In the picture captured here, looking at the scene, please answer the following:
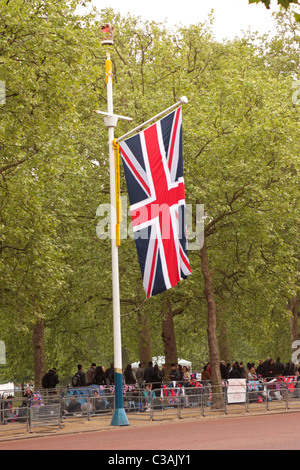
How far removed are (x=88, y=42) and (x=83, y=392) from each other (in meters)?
11.4

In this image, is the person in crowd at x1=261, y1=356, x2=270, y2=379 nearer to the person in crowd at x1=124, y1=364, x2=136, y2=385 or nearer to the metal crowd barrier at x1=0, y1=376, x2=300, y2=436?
the metal crowd barrier at x1=0, y1=376, x2=300, y2=436

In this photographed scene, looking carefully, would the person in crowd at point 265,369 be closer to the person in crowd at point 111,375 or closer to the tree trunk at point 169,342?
the tree trunk at point 169,342

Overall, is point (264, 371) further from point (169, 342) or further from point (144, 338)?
point (144, 338)

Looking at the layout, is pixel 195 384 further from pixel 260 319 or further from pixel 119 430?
pixel 119 430

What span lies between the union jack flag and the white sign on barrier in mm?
7591

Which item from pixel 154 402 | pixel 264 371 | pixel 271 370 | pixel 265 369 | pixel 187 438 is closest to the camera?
pixel 187 438

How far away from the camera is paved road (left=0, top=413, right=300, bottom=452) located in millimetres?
15180

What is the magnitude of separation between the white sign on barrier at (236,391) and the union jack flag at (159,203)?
24.9 ft

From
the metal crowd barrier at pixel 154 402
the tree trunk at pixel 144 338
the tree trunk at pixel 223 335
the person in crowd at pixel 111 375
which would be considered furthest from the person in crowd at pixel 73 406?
the tree trunk at pixel 223 335

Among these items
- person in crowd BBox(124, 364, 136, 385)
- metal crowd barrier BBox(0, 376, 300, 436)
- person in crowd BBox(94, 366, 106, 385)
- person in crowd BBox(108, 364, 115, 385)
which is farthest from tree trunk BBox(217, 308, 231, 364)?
person in crowd BBox(94, 366, 106, 385)

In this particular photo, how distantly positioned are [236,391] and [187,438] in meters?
9.52

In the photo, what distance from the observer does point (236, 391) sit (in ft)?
86.3

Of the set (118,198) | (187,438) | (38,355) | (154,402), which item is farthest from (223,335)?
(187,438)

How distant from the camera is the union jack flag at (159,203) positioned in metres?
19.7
